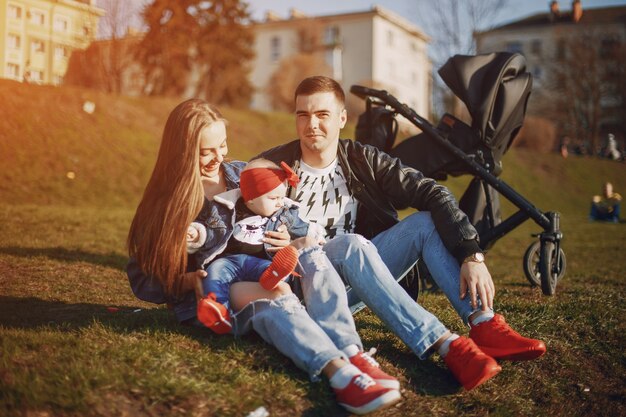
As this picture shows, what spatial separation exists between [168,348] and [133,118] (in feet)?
56.8

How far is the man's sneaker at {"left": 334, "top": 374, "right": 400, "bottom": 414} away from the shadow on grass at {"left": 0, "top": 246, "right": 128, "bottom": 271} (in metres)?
4.38

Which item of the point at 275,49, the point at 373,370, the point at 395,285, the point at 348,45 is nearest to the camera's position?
the point at 373,370

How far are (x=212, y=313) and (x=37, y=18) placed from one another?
5.80m

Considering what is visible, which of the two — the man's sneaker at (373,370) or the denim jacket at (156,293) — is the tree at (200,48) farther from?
the man's sneaker at (373,370)

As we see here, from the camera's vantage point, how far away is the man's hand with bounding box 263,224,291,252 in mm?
3482

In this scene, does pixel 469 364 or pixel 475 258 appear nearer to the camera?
pixel 469 364

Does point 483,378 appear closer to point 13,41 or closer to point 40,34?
point 13,41

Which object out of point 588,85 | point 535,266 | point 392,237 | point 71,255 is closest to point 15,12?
point 71,255

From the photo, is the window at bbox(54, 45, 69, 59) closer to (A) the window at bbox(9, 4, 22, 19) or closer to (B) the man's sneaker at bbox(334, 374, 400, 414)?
(A) the window at bbox(9, 4, 22, 19)

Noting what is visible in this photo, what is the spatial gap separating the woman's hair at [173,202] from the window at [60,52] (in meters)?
5.74

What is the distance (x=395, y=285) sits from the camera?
340 cm

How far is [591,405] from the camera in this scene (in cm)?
355

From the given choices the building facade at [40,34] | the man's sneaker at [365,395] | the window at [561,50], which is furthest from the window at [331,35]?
the man's sneaker at [365,395]

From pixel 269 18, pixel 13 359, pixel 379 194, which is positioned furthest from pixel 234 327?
pixel 269 18
